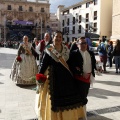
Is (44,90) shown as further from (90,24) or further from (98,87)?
(90,24)

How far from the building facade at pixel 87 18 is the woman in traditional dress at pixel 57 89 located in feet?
90.3

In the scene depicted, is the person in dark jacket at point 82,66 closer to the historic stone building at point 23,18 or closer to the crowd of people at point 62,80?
the crowd of people at point 62,80

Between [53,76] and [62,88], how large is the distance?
0.70ft

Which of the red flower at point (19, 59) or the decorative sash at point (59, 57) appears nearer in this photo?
the decorative sash at point (59, 57)

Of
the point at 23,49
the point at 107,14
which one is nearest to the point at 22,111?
the point at 23,49

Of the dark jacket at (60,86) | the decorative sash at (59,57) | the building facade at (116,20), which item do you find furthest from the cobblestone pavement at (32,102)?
the building facade at (116,20)

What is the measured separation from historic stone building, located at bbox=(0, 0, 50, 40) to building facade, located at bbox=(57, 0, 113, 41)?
16.1ft

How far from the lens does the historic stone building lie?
46.7 metres

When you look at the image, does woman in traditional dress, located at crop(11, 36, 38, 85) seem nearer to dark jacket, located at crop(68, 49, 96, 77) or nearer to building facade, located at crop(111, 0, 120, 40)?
dark jacket, located at crop(68, 49, 96, 77)

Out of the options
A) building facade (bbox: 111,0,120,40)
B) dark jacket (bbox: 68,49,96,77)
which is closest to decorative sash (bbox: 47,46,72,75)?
dark jacket (bbox: 68,49,96,77)

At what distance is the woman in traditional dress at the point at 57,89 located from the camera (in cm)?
310

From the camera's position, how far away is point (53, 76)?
313 centimetres

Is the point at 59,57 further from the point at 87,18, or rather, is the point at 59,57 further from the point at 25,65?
the point at 87,18

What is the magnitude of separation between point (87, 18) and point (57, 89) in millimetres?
36700
